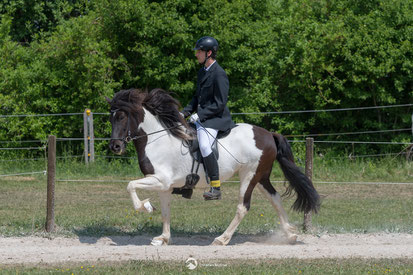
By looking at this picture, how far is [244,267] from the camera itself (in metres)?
6.87

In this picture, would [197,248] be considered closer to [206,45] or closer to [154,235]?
[154,235]

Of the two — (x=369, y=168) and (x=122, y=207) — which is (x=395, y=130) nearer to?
(x=369, y=168)

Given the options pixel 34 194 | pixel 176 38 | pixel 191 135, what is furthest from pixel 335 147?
pixel 191 135

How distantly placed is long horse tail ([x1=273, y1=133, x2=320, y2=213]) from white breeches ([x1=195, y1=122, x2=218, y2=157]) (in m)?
1.12

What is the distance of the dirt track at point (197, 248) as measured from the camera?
7.42 meters

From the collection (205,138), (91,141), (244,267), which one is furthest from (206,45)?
(91,141)

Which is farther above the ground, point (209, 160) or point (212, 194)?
point (209, 160)

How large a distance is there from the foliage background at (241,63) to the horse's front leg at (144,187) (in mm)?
8627

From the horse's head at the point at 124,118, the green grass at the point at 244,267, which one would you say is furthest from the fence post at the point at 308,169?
the horse's head at the point at 124,118

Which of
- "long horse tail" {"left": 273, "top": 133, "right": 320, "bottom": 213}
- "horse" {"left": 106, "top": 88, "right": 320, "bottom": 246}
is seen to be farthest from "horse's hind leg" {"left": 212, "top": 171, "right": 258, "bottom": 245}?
"long horse tail" {"left": 273, "top": 133, "right": 320, "bottom": 213}

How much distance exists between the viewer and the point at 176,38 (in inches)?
660

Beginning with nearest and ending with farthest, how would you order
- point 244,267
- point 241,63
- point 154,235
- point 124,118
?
1. point 244,267
2. point 124,118
3. point 154,235
4. point 241,63

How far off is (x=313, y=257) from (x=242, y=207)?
140 cm

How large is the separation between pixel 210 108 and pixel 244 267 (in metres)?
2.38
